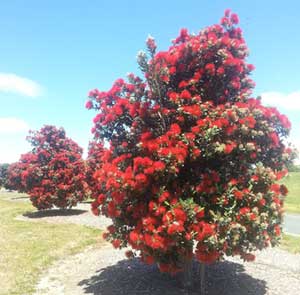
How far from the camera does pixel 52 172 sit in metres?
19.9

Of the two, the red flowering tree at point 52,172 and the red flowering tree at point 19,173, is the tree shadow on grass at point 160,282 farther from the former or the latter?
the red flowering tree at point 19,173

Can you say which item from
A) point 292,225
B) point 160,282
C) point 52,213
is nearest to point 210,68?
point 160,282

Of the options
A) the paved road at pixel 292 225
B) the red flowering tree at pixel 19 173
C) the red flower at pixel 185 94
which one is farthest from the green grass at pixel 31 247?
the paved road at pixel 292 225

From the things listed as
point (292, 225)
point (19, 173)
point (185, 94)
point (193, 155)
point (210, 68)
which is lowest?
point (292, 225)

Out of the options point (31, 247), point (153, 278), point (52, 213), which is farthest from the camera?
point (52, 213)

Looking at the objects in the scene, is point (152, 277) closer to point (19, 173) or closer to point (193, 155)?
point (193, 155)

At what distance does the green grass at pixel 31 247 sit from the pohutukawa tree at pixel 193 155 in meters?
2.88

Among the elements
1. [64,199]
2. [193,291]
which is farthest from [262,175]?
[64,199]

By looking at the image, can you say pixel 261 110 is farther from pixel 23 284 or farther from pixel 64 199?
pixel 64 199

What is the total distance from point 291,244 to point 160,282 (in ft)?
21.9

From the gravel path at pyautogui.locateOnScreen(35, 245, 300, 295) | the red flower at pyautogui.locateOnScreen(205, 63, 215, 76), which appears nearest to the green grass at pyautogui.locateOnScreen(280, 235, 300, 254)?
the gravel path at pyautogui.locateOnScreen(35, 245, 300, 295)

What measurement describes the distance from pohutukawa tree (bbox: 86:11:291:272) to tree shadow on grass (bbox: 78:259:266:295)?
4.31 feet

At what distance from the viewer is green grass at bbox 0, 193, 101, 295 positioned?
328 inches

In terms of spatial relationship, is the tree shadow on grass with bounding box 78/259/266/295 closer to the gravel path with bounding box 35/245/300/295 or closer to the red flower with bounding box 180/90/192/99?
the gravel path with bounding box 35/245/300/295
